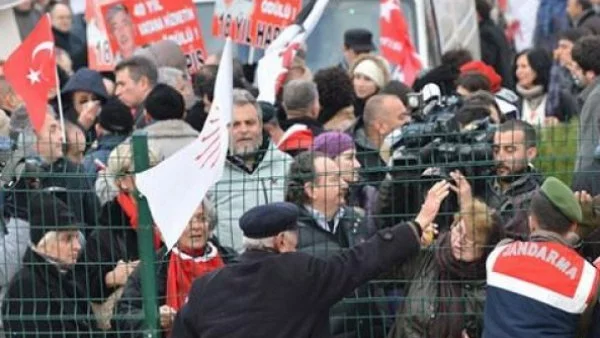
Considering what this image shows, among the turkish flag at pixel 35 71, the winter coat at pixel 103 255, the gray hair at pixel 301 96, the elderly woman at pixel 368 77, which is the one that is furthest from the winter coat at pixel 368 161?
the turkish flag at pixel 35 71

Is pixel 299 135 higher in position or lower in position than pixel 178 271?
higher

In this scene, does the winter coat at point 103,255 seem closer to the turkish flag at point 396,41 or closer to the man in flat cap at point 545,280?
the man in flat cap at point 545,280

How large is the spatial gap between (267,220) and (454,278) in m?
1.08

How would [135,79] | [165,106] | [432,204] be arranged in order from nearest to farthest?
[432,204], [165,106], [135,79]

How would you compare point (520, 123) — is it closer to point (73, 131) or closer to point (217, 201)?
point (217, 201)

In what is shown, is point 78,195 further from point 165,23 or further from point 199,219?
point 165,23

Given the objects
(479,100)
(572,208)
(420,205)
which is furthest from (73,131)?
(572,208)

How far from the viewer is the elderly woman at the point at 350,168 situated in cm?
1042

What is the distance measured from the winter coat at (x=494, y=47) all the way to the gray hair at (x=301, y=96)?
251 inches

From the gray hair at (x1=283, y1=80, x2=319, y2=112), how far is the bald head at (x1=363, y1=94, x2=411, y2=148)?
1.14 feet

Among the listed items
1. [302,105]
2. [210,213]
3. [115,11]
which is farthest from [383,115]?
[115,11]

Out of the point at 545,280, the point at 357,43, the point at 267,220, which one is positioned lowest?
the point at 545,280

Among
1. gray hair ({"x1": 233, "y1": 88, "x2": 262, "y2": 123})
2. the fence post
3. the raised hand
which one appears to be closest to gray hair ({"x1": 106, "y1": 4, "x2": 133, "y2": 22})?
gray hair ({"x1": 233, "y1": 88, "x2": 262, "y2": 123})

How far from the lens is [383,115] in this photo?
1323 cm
